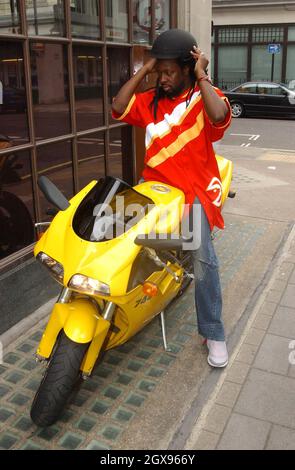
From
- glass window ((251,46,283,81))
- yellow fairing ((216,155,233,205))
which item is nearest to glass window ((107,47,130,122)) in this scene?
yellow fairing ((216,155,233,205))

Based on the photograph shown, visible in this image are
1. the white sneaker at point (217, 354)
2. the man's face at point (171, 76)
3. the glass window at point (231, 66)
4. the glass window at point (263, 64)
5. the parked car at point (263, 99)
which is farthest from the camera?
the glass window at point (231, 66)

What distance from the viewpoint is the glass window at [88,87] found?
4590mm

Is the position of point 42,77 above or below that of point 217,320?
above

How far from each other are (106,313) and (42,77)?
7.38 ft

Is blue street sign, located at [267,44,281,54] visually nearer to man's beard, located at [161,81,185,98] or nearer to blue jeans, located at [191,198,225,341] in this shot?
man's beard, located at [161,81,185,98]

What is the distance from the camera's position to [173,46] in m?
3.04

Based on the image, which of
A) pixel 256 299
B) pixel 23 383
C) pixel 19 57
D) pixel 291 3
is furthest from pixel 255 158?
pixel 291 3

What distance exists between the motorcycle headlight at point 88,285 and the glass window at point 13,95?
1.70 m

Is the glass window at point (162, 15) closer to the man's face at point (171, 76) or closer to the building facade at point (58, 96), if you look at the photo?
the building facade at point (58, 96)

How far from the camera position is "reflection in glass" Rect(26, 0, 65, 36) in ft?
13.0

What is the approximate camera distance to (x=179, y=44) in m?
3.04

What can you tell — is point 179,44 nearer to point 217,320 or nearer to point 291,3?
point 217,320

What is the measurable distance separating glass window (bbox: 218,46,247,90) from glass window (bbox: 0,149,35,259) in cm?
2523
